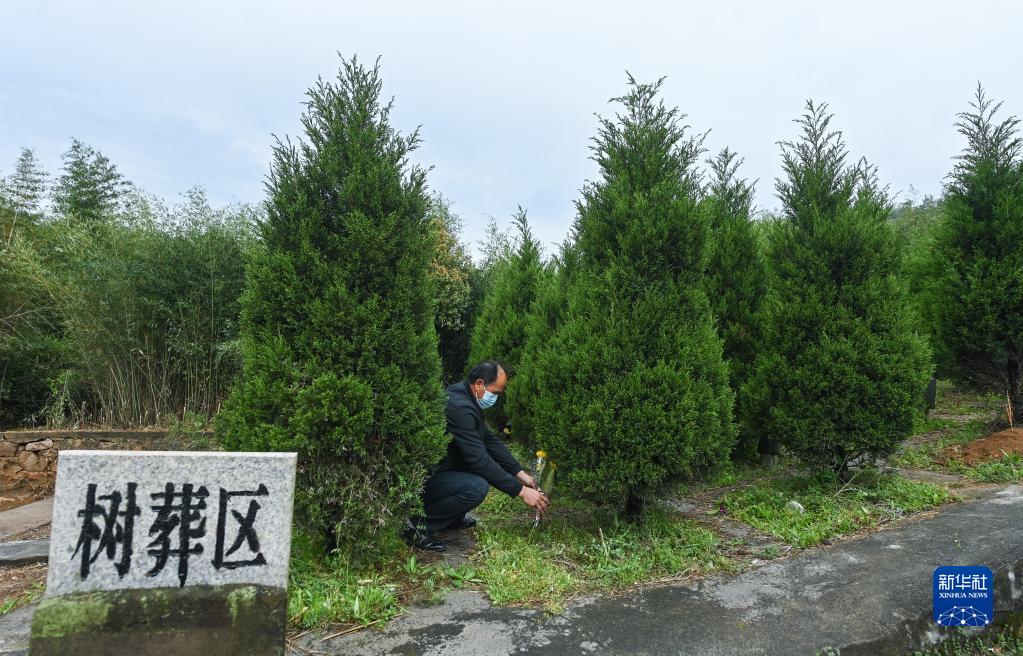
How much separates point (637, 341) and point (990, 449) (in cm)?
505

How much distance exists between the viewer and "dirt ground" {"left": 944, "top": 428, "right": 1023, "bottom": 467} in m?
5.77

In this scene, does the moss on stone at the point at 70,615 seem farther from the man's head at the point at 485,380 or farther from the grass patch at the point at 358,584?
the man's head at the point at 485,380

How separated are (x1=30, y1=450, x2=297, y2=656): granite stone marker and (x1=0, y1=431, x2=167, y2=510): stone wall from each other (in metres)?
5.62

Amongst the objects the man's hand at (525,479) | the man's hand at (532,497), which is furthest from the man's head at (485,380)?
the man's hand at (532,497)

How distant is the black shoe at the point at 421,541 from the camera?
3770 millimetres

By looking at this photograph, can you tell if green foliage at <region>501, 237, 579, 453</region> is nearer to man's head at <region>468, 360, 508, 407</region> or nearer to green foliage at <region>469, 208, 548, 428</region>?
green foliage at <region>469, 208, 548, 428</region>

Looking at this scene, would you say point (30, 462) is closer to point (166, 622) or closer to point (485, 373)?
point (166, 622)

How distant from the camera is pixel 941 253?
7.15 metres

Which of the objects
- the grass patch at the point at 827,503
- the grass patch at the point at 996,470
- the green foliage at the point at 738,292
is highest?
the green foliage at the point at 738,292

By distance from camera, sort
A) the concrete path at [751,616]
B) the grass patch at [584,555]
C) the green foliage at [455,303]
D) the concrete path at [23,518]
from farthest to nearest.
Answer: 1. the green foliage at [455,303]
2. the concrete path at [23,518]
3. the grass patch at [584,555]
4. the concrete path at [751,616]

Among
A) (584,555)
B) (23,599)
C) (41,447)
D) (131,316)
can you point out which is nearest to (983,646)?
(584,555)

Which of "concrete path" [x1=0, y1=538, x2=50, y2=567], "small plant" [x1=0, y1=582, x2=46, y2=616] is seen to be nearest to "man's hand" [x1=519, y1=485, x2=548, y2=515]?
"small plant" [x1=0, y1=582, x2=46, y2=616]

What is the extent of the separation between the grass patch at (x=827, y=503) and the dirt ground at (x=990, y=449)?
156 cm

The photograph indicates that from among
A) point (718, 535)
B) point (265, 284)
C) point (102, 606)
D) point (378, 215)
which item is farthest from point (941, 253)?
point (102, 606)
